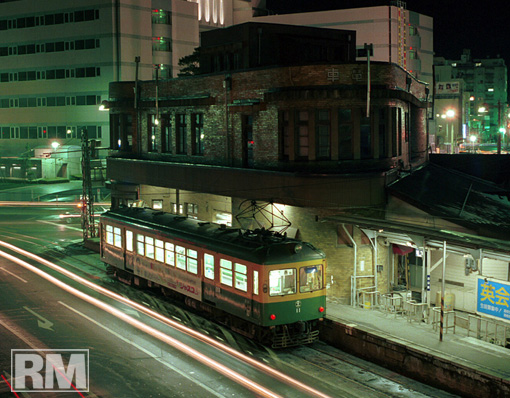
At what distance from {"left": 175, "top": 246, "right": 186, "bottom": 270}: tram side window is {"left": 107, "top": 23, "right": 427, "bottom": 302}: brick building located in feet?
12.0

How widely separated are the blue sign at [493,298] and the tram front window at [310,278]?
4791 millimetres

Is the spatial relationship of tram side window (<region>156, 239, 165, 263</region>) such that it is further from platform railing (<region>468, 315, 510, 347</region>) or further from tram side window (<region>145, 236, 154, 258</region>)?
platform railing (<region>468, 315, 510, 347</region>)

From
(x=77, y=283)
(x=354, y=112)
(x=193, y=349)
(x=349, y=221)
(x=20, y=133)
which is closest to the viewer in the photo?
(x=193, y=349)

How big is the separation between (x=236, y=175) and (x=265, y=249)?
31.5 ft

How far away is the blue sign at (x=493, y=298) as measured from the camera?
57.1 feet

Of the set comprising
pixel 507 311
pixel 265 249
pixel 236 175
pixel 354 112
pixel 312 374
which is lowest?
pixel 312 374

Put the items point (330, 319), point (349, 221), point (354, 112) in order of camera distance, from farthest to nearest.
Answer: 1. point (354, 112)
2. point (349, 221)
3. point (330, 319)

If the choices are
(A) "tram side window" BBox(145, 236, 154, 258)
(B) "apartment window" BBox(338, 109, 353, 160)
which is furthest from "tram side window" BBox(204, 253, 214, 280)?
(B) "apartment window" BBox(338, 109, 353, 160)

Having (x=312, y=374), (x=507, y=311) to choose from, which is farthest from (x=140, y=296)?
(x=507, y=311)

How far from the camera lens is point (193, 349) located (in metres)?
18.8

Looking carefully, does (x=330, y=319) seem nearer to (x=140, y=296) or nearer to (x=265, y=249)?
(x=265, y=249)

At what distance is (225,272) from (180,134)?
15031mm

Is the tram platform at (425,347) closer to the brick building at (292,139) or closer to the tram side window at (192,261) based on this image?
the brick building at (292,139)

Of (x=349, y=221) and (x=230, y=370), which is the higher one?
(x=349, y=221)
